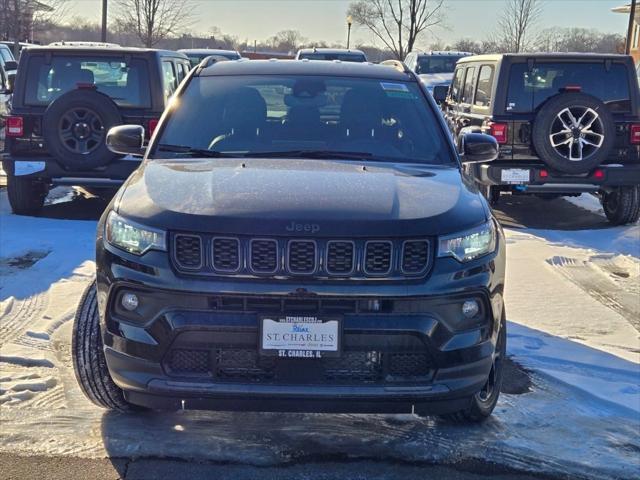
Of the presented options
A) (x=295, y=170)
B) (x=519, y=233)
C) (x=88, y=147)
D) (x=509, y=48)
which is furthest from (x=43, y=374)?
(x=509, y=48)

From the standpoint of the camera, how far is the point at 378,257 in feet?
9.96

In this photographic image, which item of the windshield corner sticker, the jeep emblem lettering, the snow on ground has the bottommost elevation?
the snow on ground

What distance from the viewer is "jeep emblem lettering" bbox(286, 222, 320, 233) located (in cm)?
300

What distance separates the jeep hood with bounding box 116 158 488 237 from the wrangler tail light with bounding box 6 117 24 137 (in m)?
5.09

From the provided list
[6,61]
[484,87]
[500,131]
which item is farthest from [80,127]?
[6,61]

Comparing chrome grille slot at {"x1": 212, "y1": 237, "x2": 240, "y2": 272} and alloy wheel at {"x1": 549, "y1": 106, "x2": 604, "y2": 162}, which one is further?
alloy wheel at {"x1": 549, "y1": 106, "x2": 604, "y2": 162}

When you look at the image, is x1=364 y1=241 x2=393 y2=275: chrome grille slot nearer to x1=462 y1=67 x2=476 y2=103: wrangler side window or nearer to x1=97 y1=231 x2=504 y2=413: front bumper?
x1=97 y1=231 x2=504 y2=413: front bumper

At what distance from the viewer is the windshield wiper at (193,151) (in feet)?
13.3

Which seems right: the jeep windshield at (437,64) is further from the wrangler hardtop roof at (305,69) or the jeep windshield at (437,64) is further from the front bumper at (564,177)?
the wrangler hardtop roof at (305,69)

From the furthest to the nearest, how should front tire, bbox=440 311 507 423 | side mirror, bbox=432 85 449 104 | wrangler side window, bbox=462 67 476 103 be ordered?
side mirror, bbox=432 85 449 104, wrangler side window, bbox=462 67 476 103, front tire, bbox=440 311 507 423

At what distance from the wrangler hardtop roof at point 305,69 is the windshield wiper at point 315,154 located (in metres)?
0.77

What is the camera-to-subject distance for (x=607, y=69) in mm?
8781

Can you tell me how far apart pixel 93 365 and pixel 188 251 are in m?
0.84

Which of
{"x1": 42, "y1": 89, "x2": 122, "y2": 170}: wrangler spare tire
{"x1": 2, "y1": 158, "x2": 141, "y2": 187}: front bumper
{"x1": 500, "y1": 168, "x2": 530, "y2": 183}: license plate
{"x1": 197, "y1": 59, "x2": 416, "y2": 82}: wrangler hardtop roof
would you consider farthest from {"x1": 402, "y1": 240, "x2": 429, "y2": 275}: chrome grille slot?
{"x1": 500, "y1": 168, "x2": 530, "y2": 183}: license plate
